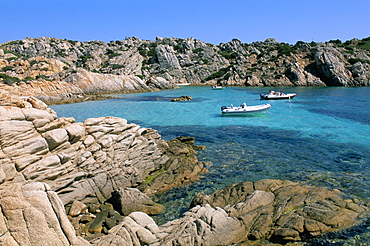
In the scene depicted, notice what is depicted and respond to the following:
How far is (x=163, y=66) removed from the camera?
4444 inches

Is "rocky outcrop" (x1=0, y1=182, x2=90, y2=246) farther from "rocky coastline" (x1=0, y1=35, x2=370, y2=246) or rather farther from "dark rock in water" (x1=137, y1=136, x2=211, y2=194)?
"dark rock in water" (x1=137, y1=136, x2=211, y2=194)

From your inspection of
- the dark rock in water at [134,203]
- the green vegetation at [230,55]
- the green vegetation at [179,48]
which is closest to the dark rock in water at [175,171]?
the dark rock in water at [134,203]

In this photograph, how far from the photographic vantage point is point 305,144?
66.6 ft

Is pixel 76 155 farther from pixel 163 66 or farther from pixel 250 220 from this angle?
pixel 163 66

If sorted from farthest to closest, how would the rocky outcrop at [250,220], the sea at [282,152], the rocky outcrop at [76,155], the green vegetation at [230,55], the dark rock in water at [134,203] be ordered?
1. the green vegetation at [230,55]
2. the sea at [282,152]
3. the dark rock in water at [134,203]
4. the rocky outcrop at [76,155]
5. the rocky outcrop at [250,220]

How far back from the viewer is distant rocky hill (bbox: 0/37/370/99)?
68.4 m

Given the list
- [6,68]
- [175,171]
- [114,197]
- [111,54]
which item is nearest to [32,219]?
[114,197]

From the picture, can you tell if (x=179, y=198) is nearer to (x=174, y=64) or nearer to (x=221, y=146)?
(x=221, y=146)

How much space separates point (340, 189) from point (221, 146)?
9.54m

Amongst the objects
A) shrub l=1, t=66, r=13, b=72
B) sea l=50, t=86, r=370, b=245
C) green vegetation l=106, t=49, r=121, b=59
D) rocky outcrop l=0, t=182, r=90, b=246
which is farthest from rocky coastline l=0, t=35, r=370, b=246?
green vegetation l=106, t=49, r=121, b=59

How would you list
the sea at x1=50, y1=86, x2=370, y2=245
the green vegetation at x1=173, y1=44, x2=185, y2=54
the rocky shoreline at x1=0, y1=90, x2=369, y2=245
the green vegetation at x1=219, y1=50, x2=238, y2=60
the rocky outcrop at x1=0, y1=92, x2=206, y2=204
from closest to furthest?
the rocky shoreline at x1=0, y1=90, x2=369, y2=245 → the rocky outcrop at x1=0, y1=92, x2=206, y2=204 → the sea at x1=50, y1=86, x2=370, y2=245 → the green vegetation at x1=173, y1=44, x2=185, y2=54 → the green vegetation at x1=219, y1=50, x2=238, y2=60

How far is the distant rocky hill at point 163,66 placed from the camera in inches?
2694

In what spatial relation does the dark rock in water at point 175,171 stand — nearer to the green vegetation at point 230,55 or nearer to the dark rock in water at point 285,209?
the dark rock in water at point 285,209

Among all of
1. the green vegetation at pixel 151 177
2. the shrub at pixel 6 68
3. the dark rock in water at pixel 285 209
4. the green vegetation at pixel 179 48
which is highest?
the green vegetation at pixel 179 48
